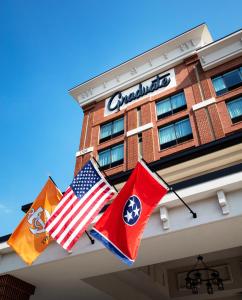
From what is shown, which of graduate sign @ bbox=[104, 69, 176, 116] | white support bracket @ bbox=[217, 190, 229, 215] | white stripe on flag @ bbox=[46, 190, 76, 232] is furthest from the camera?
graduate sign @ bbox=[104, 69, 176, 116]

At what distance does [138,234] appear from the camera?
6.22 m

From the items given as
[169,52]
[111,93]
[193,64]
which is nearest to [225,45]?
[193,64]

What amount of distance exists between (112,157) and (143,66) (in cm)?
815

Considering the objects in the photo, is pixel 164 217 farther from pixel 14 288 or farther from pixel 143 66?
pixel 143 66

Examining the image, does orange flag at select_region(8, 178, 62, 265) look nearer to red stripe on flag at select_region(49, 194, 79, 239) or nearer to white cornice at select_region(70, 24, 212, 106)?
red stripe on flag at select_region(49, 194, 79, 239)

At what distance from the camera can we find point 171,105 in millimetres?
19219

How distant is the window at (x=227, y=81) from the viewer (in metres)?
17.6

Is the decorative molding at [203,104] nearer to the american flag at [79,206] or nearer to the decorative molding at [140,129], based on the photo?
the decorative molding at [140,129]

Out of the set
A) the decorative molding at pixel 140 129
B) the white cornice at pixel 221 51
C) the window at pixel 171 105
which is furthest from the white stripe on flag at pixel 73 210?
the white cornice at pixel 221 51

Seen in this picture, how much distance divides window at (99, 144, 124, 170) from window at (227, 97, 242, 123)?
715 centimetres

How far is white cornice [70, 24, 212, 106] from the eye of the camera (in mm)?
21125

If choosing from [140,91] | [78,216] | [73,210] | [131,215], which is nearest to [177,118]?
[140,91]

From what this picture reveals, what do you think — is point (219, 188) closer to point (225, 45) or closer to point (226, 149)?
point (226, 149)

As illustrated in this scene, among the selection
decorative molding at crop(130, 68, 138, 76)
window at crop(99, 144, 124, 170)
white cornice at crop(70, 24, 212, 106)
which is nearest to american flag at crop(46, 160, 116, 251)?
window at crop(99, 144, 124, 170)
